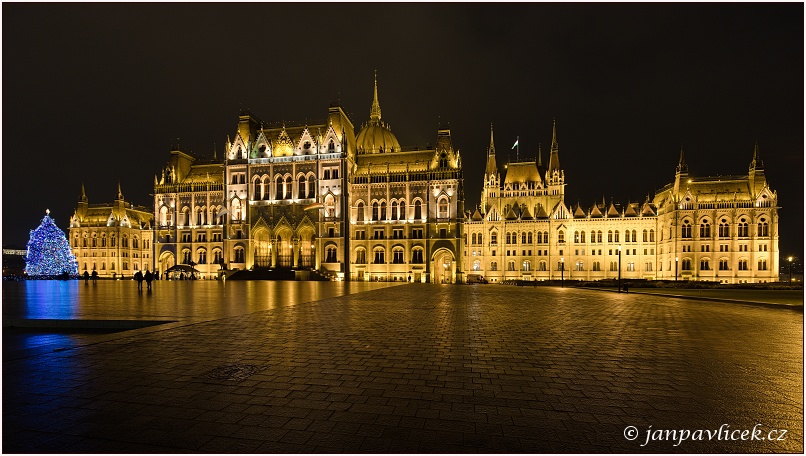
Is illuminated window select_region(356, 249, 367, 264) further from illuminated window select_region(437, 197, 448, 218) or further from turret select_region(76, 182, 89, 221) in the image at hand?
turret select_region(76, 182, 89, 221)

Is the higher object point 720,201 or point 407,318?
point 720,201

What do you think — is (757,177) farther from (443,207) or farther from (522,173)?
(443,207)

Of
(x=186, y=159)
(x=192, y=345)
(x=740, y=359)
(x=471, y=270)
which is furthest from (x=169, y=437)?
(x=186, y=159)

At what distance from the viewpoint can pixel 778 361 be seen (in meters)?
7.93

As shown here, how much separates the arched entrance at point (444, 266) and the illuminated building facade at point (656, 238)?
10278mm

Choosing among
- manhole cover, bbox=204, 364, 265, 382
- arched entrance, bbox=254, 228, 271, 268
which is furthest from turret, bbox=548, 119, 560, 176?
manhole cover, bbox=204, 364, 265, 382

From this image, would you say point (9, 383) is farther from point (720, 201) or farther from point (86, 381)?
point (720, 201)

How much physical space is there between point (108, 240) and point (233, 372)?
100m

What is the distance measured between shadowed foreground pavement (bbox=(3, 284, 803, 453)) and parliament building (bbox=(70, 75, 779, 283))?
4849 centimetres

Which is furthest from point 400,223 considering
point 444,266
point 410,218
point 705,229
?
point 705,229

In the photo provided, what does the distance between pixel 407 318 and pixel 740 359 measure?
9079 millimetres

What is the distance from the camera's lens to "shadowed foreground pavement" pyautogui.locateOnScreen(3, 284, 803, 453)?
4336mm

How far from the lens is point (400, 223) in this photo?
6303 cm

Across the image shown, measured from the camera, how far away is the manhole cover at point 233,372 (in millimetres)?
6512
